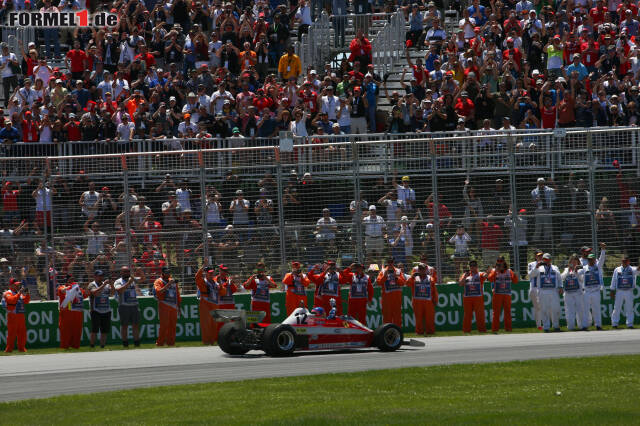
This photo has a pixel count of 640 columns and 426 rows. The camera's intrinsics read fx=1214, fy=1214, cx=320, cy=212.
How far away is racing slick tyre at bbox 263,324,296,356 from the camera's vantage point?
21312 millimetres

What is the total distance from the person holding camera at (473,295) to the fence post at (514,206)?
0.76 metres

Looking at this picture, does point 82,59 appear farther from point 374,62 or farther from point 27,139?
point 374,62

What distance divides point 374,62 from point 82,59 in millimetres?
7925

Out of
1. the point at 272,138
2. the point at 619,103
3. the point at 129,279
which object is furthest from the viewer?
the point at 619,103

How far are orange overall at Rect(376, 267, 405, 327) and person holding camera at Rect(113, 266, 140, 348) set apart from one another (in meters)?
5.18

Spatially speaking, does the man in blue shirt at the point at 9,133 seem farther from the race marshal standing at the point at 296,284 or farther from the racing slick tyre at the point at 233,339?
the racing slick tyre at the point at 233,339

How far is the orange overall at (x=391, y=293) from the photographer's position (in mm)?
25922

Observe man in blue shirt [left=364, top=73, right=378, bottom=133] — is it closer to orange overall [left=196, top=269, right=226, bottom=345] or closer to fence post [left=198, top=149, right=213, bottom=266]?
fence post [left=198, top=149, right=213, bottom=266]

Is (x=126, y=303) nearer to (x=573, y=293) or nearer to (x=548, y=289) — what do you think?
(x=548, y=289)

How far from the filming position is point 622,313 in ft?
89.9

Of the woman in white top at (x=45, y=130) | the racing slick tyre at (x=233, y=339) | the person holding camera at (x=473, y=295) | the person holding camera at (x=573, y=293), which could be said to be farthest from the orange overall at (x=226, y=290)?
the person holding camera at (x=573, y=293)

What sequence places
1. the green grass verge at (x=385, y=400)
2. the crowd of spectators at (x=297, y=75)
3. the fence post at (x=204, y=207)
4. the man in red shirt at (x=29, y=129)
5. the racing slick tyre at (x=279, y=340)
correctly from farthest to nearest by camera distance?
the crowd of spectators at (x=297, y=75), the man in red shirt at (x=29, y=129), the fence post at (x=204, y=207), the racing slick tyre at (x=279, y=340), the green grass verge at (x=385, y=400)

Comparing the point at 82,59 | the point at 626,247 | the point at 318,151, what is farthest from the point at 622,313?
the point at 82,59

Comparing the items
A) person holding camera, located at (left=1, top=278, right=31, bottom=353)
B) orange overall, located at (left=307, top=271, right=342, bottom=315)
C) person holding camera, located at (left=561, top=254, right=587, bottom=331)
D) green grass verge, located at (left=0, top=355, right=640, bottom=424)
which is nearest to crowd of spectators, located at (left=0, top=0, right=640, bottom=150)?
person holding camera, located at (left=561, top=254, right=587, bottom=331)
